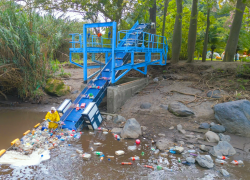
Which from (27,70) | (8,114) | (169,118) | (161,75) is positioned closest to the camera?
(169,118)

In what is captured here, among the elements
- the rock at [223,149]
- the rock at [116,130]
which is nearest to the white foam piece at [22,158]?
the rock at [116,130]

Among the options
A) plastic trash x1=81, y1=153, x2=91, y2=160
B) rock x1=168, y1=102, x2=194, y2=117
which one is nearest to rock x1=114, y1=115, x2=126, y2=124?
rock x1=168, y1=102, x2=194, y2=117

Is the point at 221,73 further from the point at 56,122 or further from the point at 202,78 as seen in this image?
the point at 56,122

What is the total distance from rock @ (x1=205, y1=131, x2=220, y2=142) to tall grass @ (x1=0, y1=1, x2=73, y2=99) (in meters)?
8.92

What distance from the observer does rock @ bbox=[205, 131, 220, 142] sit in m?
7.36

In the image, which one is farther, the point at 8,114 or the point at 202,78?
the point at 202,78

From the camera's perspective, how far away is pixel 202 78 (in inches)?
494

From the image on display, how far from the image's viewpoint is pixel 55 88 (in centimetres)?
1306

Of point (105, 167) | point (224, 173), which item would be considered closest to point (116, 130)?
point (105, 167)

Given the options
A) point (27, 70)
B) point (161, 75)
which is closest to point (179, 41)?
point (161, 75)

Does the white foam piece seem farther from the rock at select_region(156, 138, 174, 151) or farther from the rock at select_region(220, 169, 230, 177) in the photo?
the rock at select_region(220, 169, 230, 177)

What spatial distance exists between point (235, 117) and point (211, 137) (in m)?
1.41

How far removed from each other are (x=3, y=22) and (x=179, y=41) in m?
10.9

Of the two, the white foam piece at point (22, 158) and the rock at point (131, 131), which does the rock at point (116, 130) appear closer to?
the rock at point (131, 131)
